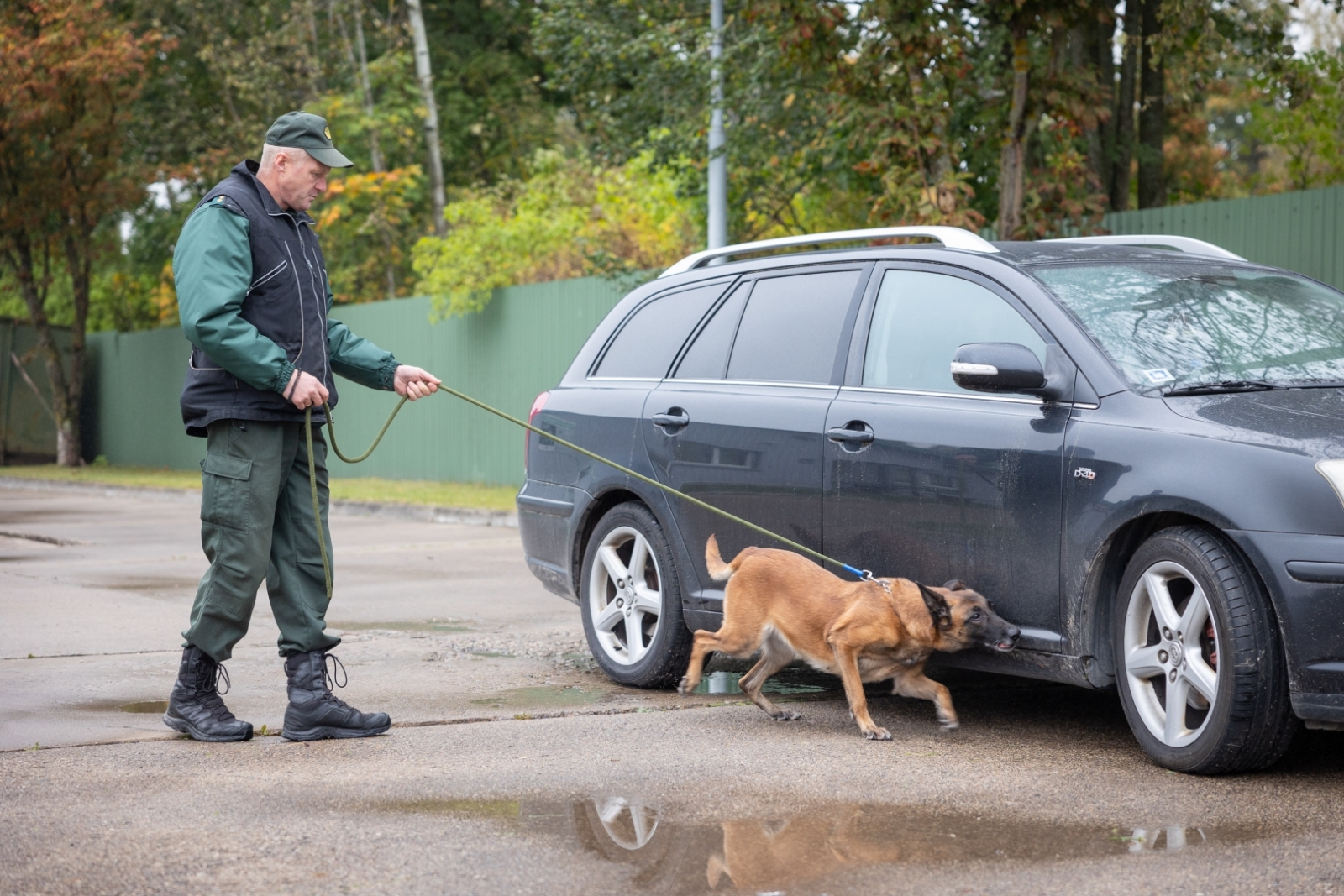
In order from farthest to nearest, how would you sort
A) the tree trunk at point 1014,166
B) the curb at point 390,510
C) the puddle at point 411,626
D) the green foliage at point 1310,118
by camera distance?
the curb at point 390,510, the green foliage at point 1310,118, the tree trunk at point 1014,166, the puddle at point 411,626

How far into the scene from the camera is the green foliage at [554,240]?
1925 cm

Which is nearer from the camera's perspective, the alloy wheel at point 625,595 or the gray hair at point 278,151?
the gray hair at point 278,151

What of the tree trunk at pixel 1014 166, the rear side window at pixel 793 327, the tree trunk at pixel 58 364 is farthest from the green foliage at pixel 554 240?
the rear side window at pixel 793 327

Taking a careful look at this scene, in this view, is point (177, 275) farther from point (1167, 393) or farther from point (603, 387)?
point (1167, 393)

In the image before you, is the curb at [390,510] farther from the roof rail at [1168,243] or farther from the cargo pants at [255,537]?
the cargo pants at [255,537]

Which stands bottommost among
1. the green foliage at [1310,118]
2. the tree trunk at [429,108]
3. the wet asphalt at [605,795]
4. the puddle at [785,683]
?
the puddle at [785,683]

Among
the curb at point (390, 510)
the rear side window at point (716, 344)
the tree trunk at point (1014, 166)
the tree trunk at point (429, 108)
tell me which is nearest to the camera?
the rear side window at point (716, 344)

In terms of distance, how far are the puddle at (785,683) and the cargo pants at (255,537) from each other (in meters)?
1.63

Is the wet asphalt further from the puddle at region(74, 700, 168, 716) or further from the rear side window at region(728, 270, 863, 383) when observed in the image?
the rear side window at region(728, 270, 863, 383)

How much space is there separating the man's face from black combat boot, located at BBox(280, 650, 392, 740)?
1.56 m

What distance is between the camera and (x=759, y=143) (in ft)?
55.1

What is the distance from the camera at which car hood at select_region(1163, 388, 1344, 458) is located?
4.27m

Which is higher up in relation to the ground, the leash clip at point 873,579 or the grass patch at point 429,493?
the leash clip at point 873,579

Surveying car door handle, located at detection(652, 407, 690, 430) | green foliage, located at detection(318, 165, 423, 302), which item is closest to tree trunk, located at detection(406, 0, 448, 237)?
green foliage, located at detection(318, 165, 423, 302)
